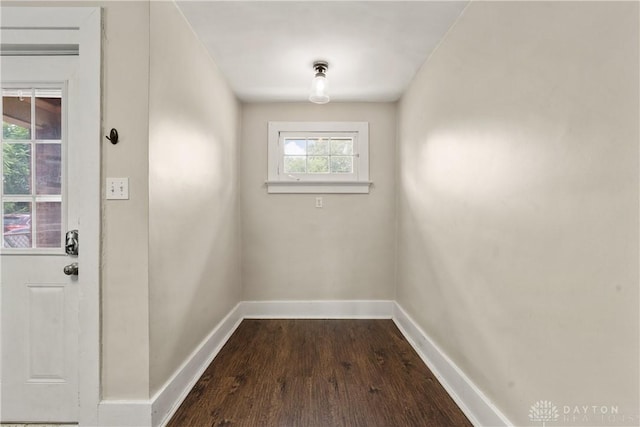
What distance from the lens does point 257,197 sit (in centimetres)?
298

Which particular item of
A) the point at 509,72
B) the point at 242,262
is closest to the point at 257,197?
the point at 242,262

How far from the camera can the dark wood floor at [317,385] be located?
1517mm

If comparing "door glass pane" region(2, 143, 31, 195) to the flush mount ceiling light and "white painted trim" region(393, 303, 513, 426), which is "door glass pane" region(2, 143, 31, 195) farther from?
"white painted trim" region(393, 303, 513, 426)

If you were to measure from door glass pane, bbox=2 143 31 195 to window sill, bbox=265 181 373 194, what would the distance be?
1.76 m

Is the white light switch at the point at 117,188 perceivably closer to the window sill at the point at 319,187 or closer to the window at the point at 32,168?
Answer: the window at the point at 32,168

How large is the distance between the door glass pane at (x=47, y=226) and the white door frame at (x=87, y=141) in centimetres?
22

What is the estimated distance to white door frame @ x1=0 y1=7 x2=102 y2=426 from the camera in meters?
1.39

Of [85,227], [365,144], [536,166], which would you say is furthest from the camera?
[365,144]

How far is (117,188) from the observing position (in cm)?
140

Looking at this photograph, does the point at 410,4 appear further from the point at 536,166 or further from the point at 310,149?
the point at 310,149

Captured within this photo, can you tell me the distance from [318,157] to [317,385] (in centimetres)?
206

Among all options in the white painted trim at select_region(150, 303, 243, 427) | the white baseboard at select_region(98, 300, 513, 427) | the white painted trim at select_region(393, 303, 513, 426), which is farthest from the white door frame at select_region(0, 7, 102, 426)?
the white painted trim at select_region(393, 303, 513, 426)

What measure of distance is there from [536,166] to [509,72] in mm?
460

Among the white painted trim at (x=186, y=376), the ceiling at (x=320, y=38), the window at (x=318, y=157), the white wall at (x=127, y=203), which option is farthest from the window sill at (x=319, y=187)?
the white wall at (x=127, y=203)
